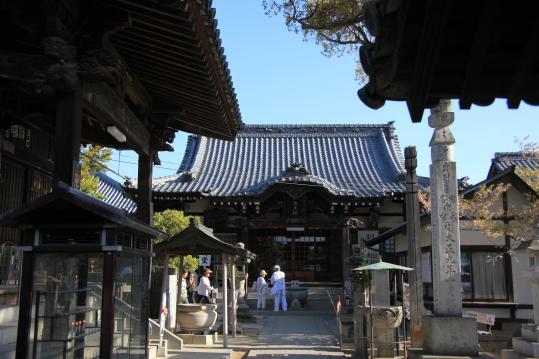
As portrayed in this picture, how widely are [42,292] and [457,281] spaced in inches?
265

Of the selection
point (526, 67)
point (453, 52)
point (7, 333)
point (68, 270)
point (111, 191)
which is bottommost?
point (7, 333)

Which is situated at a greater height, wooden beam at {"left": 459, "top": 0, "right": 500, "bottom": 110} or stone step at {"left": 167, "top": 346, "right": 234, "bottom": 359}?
wooden beam at {"left": 459, "top": 0, "right": 500, "bottom": 110}

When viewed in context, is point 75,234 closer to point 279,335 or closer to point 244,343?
point 244,343

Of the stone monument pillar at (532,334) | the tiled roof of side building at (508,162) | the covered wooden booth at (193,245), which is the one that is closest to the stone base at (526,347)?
the stone monument pillar at (532,334)

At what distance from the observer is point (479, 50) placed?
3145 mm

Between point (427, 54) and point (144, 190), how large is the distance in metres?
7.67

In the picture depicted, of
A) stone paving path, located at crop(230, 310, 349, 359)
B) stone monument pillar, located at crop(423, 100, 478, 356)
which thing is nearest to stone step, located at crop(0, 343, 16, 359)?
stone paving path, located at crop(230, 310, 349, 359)

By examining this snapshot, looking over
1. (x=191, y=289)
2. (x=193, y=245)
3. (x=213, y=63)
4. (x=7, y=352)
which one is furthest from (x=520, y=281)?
(x=7, y=352)

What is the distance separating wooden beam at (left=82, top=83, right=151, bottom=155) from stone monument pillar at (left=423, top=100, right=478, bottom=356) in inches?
206

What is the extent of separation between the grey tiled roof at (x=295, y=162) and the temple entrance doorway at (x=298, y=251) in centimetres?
237

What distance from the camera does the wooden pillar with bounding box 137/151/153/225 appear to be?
9.98 meters

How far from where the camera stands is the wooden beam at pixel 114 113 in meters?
6.60

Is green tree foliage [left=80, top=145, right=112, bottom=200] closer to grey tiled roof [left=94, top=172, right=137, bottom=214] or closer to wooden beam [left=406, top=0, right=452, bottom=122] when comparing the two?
wooden beam [left=406, top=0, right=452, bottom=122]

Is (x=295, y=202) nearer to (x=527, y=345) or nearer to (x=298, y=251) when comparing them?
(x=298, y=251)
